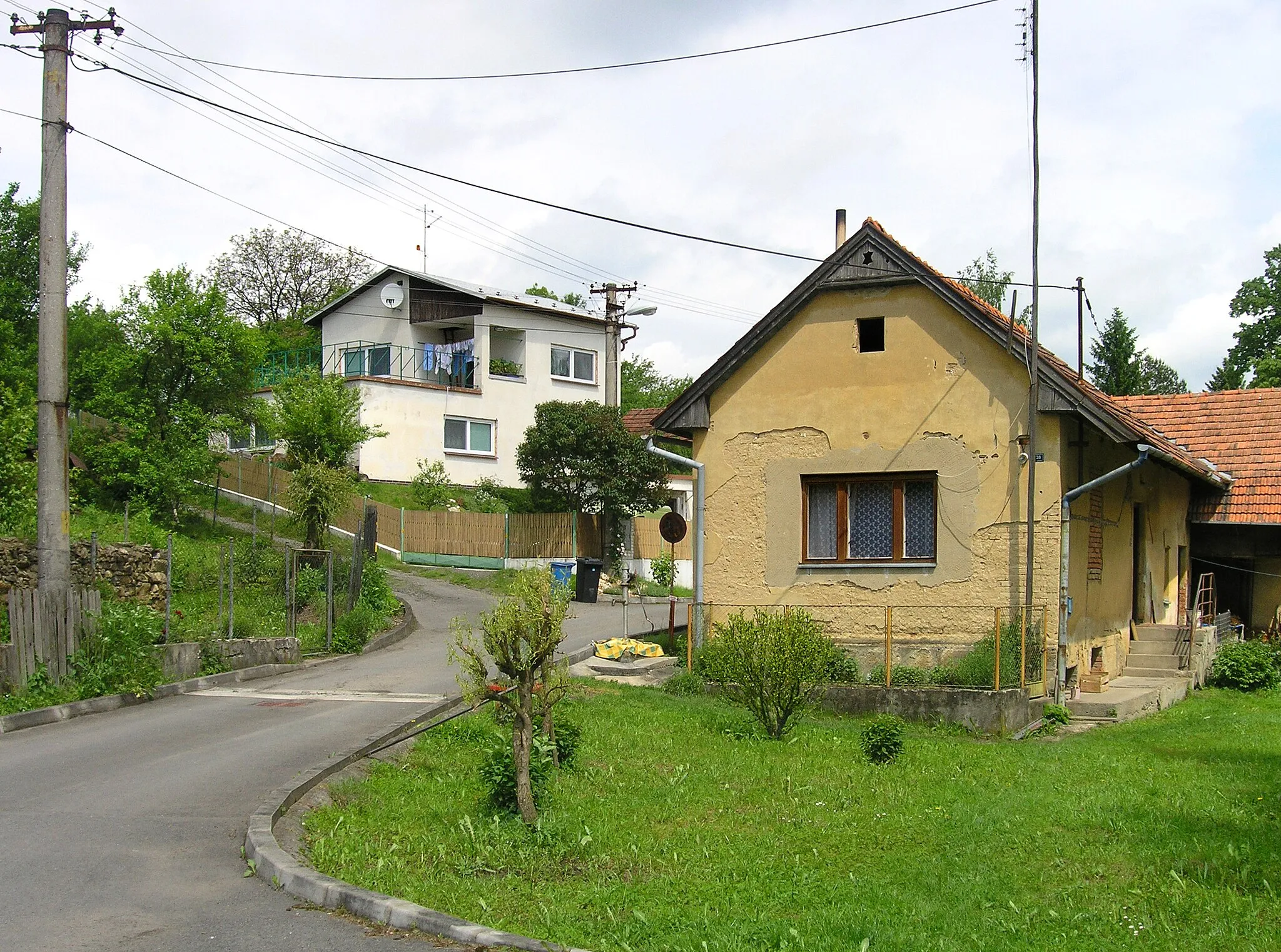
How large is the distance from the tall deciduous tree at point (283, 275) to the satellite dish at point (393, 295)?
16.7 m

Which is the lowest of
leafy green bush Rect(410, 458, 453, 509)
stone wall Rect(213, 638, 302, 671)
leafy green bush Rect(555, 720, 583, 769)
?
stone wall Rect(213, 638, 302, 671)

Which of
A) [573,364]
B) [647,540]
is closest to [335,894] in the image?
[647,540]

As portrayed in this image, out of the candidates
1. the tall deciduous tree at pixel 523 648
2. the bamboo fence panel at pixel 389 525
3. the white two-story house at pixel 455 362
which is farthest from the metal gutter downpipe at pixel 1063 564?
the white two-story house at pixel 455 362

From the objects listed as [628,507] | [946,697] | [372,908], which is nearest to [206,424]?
[628,507]

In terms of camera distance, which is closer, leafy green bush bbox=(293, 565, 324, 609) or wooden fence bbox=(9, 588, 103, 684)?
wooden fence bbox=(9, 588, 103, 684)

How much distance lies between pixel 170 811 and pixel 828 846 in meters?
5.11

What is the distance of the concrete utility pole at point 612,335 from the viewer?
39.9m

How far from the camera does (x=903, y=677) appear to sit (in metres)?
16.0

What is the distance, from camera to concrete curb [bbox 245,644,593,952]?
20.6 feet

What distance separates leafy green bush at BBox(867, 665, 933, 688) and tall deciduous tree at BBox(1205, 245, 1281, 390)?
3511 centimetres

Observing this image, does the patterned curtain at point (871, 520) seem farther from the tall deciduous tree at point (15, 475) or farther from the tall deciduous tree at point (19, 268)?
the tall deciduous tree at point (19, 268)

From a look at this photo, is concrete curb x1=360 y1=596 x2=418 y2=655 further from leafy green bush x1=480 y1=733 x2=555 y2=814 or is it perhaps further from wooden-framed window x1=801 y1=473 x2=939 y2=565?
leafy green bush x1=480 y1=733 x2=555 y2=814

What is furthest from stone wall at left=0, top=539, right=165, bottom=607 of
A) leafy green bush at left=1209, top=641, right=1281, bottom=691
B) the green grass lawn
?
leafy green bush at left=1209, top=641, right=1281, bottom=691

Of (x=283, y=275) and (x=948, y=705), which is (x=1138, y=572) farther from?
(x=283, y=275)
